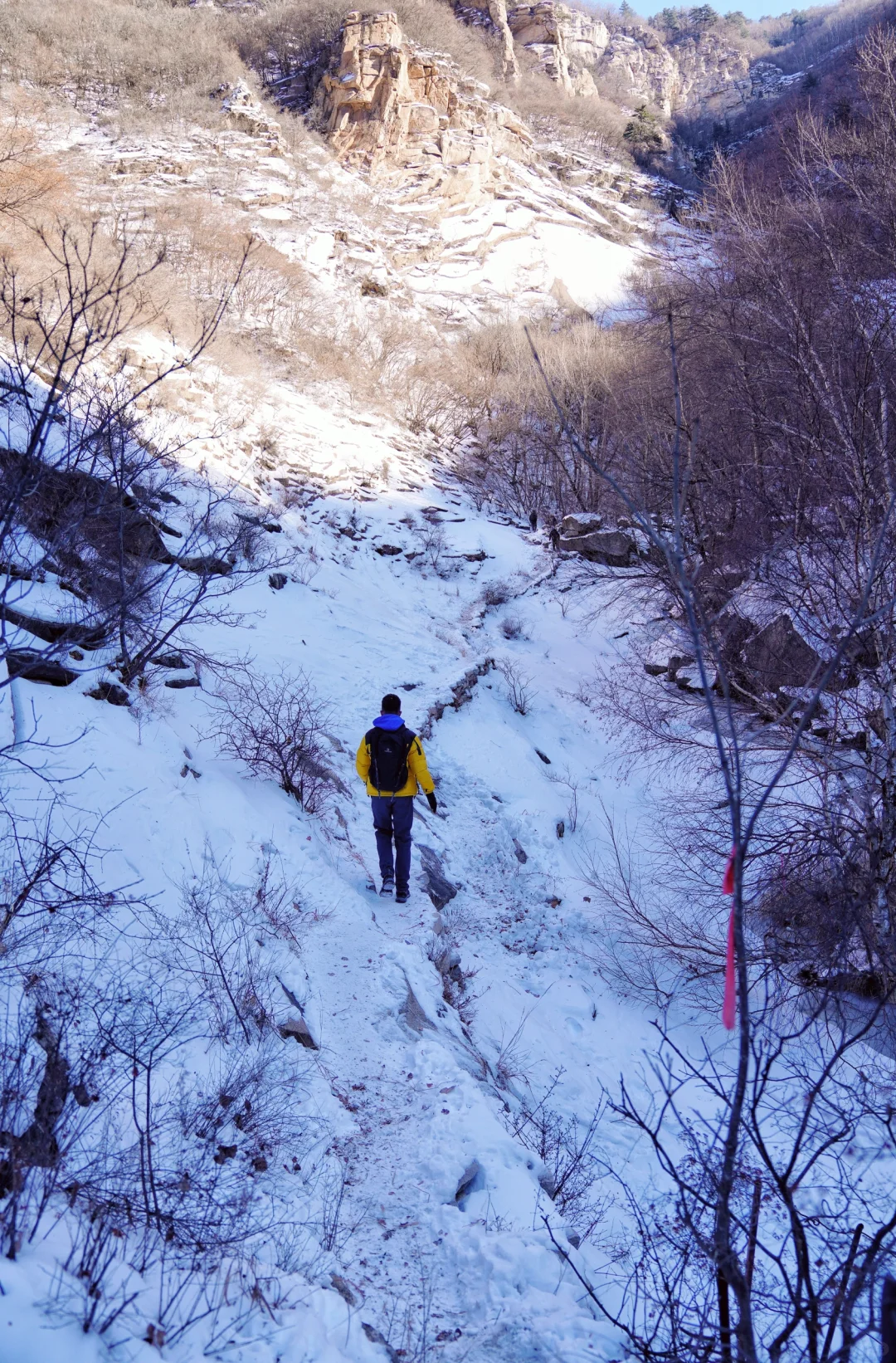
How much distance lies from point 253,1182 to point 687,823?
6.91m

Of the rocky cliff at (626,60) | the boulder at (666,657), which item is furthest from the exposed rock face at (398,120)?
the boulder at (666,657)

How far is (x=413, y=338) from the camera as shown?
30.3 m

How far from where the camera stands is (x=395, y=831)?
20.3 ft

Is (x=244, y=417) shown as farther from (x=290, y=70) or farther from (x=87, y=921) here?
(x=290, y=70)

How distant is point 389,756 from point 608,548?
13.7 m

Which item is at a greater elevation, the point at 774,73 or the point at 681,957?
the point at 774,73

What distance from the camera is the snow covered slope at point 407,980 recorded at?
2896 mm

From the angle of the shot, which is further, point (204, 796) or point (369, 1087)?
point (204, 796)

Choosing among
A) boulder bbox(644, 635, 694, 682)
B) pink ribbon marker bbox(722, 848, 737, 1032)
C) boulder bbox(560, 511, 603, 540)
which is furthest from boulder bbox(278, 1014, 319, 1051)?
boulder bbox(560, 511, 603, 540)

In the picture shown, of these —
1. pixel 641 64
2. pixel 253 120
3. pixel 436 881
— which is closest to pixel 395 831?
pixel 436 881

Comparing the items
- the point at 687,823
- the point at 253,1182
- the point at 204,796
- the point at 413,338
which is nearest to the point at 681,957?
the point at 687,823

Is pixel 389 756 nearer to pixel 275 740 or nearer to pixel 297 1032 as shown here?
pixel 275 740

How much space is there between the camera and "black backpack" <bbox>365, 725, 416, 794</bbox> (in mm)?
6031

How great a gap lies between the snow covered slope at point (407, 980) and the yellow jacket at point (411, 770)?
0.84 m
